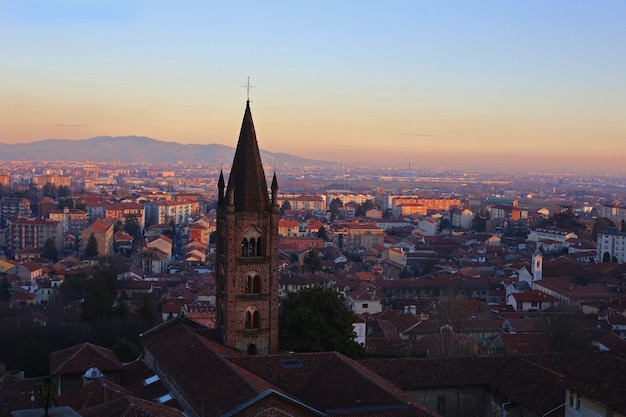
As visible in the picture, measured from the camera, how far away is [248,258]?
2386 centimetres

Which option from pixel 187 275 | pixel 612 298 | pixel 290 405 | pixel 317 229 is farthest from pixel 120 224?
pixel 290 405

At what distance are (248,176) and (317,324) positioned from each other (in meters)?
5.62

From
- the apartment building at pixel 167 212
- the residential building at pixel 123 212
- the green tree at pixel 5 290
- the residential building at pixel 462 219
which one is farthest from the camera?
the apartment building at pixel 167 212

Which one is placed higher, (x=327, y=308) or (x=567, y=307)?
(x=327, y=308)

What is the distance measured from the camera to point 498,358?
73.4 feet

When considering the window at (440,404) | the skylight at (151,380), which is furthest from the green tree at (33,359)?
the window at (440,404)

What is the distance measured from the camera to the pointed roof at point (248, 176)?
24.0 metres

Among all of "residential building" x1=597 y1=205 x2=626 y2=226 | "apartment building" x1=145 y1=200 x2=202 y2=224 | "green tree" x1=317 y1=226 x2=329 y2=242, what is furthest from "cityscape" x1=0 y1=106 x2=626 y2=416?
"residential building" x1=597 y1=205 x2=626 y2=226

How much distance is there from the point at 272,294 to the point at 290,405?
26.6 ft

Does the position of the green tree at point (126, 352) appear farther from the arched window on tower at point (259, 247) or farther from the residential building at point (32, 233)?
the residential building at point (32, 233)

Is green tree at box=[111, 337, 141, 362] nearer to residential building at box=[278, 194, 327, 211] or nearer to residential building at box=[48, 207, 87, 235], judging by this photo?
residential building at box=[48, 207, 87, 235]

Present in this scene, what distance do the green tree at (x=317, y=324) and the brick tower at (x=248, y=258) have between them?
175 cm

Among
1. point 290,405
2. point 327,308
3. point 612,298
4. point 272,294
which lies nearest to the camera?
point 290,405

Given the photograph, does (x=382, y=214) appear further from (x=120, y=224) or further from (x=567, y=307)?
(x=567, y=307)
